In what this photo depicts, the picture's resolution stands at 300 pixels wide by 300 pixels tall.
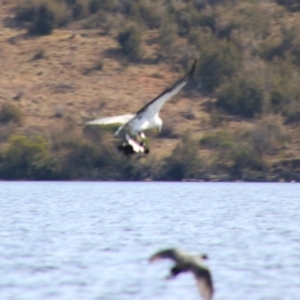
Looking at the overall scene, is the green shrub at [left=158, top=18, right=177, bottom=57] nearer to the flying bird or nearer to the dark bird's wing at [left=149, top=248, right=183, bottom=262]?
the flying bird

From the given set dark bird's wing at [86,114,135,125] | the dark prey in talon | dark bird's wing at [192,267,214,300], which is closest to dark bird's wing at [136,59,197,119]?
dark bird's wing at [86,114,135,125]

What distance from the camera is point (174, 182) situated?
54688mm

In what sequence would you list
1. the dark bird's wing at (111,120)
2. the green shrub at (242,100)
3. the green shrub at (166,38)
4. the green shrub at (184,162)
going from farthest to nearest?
the green shrub at (166,38)
the green shrub at (242,100)
the green shrub at (184,162)
the dark bird's wing at (111,120)

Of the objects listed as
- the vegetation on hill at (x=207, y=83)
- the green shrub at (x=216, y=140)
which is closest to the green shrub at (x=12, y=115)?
the vegetation on hill at (x=207, y=83)

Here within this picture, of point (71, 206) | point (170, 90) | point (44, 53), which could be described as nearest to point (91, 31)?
point (44, 53)

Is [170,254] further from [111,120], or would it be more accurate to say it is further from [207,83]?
[207,83]

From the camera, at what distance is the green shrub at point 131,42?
67.6 meters

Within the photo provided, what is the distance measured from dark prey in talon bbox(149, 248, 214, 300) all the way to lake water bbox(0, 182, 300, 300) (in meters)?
3.11

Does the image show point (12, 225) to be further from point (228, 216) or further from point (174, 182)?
point (174, 182)

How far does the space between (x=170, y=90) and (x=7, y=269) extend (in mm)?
6651

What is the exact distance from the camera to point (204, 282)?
14.9 meters

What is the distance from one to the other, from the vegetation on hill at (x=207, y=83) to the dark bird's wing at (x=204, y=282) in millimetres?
38058

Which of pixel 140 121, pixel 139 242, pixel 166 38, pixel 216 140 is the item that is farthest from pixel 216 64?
pixel 140 121

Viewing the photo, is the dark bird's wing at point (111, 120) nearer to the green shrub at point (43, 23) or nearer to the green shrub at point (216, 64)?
the green shrub at point (216, 64)
